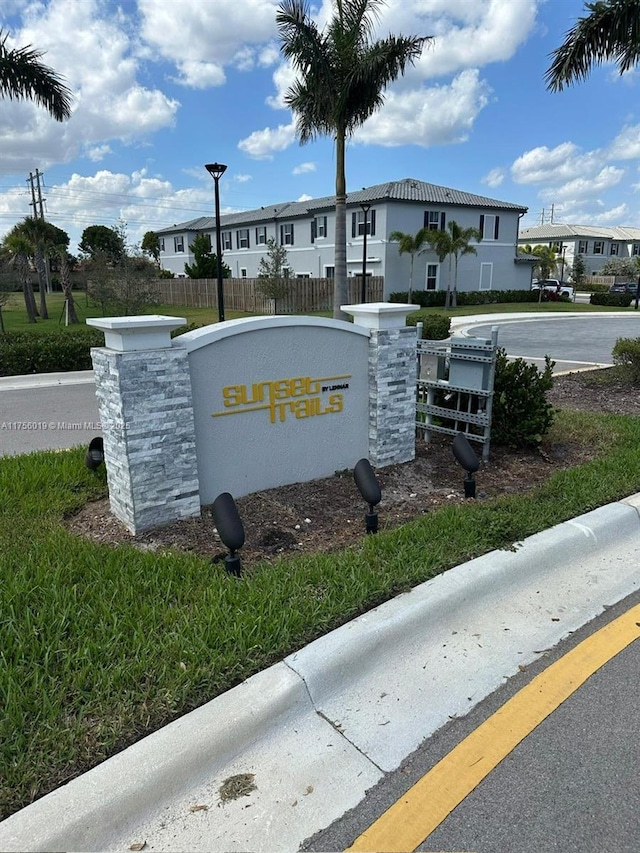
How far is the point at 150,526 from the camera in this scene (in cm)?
454

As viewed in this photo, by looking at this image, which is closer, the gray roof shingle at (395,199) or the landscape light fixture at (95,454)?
the landscape light fixture at (95,454)

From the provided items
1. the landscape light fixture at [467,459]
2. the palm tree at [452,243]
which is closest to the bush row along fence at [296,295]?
the palm tree at [452,243]

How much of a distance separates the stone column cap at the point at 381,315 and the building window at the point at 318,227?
120 ft

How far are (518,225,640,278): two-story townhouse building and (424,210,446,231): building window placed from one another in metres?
33.3

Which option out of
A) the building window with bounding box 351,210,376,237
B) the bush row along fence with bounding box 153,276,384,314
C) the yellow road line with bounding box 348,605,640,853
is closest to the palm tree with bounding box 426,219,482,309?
the bush row along fence with bounding box 153,276,384,314

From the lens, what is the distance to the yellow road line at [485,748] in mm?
2115

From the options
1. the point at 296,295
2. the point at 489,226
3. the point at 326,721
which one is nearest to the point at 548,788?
the point at 326,721

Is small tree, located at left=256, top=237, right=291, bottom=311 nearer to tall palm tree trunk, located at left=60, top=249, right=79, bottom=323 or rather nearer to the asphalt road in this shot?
tall palm tree trunk, located at left=60, top=249, right=79, bottom=323

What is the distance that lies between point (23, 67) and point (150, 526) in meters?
14.6

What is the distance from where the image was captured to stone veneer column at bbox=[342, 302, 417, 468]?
18.7 ft

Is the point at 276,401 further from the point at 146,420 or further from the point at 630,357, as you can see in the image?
the point at 630,357

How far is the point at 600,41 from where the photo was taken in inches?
459

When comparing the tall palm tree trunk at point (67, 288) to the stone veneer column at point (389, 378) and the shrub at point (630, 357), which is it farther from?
the stone veneer column at point (389, 378)

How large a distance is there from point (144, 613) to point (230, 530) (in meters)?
0.65
